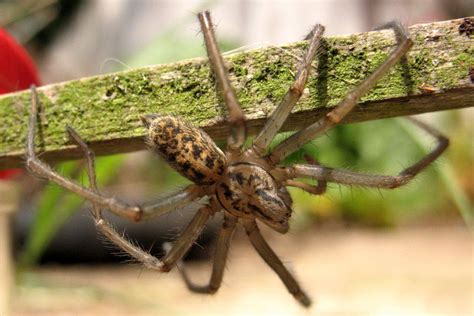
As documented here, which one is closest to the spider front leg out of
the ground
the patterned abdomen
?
the patterned abdomen

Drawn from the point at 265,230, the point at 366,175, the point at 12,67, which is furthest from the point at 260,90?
the point at 265,230

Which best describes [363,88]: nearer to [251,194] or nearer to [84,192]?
[251,194]

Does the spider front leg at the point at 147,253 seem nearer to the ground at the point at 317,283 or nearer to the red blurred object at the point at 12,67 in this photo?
the red blurred object at the point at 12,67

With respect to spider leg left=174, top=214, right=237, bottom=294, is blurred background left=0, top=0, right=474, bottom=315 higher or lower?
lower

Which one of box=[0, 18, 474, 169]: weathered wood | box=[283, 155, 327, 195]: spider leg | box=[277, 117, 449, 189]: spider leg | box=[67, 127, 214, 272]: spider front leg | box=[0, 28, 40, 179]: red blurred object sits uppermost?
box=[0, 18, 474, 169]: weathered wood

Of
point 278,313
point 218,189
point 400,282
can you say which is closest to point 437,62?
point 218,189

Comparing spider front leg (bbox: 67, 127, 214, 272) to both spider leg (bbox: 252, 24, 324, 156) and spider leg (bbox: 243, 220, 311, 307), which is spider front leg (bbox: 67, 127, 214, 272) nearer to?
spider leg (bbox: 243, 220, 311, 307)

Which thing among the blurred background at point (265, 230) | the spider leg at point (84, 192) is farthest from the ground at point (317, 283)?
the spider leg at point (84, 192)

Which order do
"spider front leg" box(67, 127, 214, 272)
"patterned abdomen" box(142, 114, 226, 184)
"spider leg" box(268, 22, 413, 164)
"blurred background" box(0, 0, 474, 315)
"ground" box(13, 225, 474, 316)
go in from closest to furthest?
"spider leg" box(268, 22, 413, 164) → "patterned abdomen" box(142, 114, 226, 184) → "spider front leg" box(67, 127, 214, 272) → "blurred background" box(0, 0, 474, 315) → "ground" box(13, 225, 474, 316)
